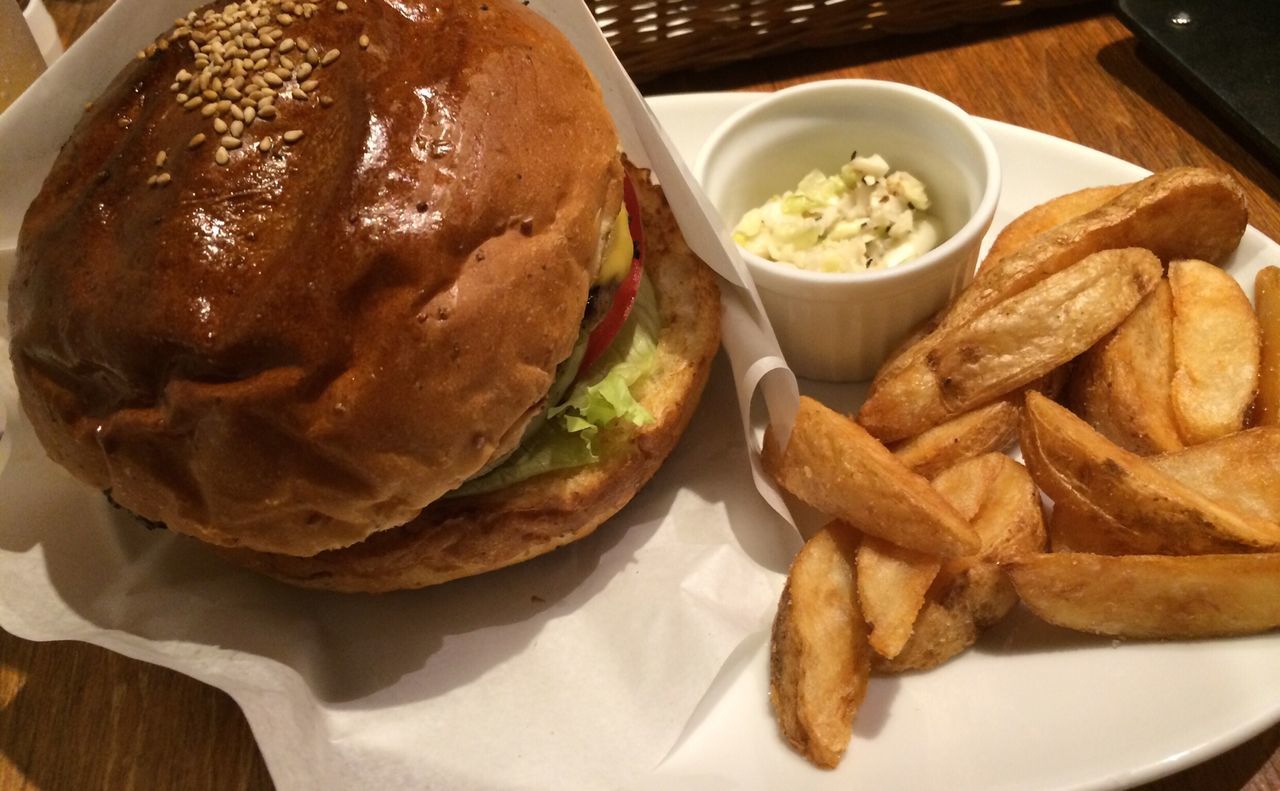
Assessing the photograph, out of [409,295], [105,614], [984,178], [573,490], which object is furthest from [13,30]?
[984,178]

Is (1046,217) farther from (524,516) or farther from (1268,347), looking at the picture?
(524,516)

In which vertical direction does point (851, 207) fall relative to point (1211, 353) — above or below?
above

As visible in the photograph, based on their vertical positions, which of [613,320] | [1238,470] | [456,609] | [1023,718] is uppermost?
[613,320]

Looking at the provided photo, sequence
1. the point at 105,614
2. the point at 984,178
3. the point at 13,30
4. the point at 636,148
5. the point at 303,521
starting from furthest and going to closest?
the point at 13,30, the point at 636,148, the point at 984,178, the point at 105,614, the point at 303,521

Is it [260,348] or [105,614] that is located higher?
[260,348]

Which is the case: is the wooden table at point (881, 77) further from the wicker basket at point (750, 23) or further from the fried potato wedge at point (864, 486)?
the fried potato wedge at point (864, 486)

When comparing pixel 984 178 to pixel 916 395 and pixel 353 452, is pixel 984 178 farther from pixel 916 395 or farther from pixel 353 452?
pixel 353 452

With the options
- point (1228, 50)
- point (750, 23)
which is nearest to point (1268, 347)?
point (1228, 50)
